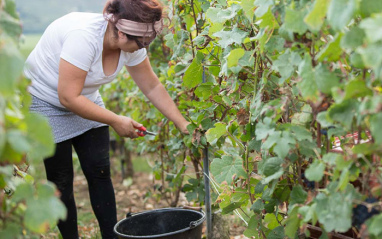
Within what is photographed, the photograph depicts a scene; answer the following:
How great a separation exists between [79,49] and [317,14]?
150 cm

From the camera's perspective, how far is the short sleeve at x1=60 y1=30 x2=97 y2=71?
2395mm

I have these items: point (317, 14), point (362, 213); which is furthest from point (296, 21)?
point (362, 213)

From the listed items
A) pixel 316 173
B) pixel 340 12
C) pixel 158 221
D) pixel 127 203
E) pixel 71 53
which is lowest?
pixel 127 203

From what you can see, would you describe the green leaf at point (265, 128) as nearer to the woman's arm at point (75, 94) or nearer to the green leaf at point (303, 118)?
the green leaf at point (303, 118)

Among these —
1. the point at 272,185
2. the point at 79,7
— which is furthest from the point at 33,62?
the point at 79,7

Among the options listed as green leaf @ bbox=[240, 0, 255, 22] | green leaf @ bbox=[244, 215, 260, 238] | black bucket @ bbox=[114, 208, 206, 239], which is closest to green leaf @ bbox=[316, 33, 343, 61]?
green leaf @ bbox=[240, 0, 255, 22]

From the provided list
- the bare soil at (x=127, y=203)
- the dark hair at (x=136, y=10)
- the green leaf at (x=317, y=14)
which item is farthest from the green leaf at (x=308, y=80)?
the bare soil at (x=127, y=203)

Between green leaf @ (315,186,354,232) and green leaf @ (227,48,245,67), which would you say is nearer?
green leaf @ (315,186,354,232)

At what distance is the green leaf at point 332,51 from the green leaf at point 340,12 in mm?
112

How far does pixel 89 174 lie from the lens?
285cm

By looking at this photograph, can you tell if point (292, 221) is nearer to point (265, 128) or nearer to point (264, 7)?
point (265, 128)

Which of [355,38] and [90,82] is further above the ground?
[355,38]

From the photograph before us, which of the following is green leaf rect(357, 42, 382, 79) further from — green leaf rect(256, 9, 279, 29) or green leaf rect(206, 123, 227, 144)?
green leaf rect(206, 123, 227, 144)

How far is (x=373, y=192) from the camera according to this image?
4.29ft
